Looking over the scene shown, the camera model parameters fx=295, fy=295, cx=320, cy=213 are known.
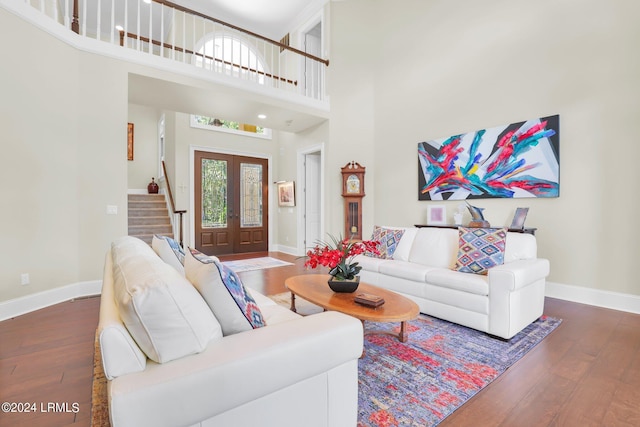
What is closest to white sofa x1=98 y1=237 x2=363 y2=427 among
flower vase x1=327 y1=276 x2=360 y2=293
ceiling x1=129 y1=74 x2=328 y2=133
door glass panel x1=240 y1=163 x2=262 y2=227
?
flower vase x1=327 y1=276 x2=360 y2=293

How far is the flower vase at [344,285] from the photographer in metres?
2.42

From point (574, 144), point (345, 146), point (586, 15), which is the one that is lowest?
point (574, 144)

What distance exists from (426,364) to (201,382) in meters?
1.68

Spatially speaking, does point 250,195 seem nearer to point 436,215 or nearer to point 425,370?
point 436,215

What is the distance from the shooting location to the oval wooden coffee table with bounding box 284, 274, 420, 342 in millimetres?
1970

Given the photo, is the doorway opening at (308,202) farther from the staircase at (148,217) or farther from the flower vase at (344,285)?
the flower vase at (344,285)

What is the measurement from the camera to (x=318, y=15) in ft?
20.0

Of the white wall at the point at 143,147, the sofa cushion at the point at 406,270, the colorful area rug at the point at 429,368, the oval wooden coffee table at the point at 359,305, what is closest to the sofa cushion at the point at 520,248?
the colorful area rug at the point at 429,368

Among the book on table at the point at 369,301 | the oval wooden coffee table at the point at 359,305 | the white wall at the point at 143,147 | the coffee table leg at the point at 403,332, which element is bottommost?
the coffee table leg at the point at 403,332

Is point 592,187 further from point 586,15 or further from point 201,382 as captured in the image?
point 201,382

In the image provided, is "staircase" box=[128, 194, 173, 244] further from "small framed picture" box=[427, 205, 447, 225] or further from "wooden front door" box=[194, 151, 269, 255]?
"small framed picture" box=[427, 205, 447, 225]

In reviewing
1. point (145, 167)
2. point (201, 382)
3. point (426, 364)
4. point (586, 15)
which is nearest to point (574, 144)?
point (586, 15)

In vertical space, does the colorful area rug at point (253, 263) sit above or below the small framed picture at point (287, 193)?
below

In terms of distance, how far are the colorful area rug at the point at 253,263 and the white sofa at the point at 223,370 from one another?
13.4 feet
